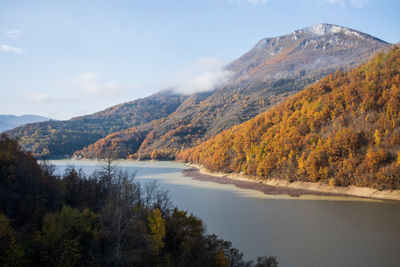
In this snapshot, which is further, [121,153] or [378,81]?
[121,153]

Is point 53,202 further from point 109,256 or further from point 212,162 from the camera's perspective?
point 212,162

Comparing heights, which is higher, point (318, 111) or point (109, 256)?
point (318, 111)

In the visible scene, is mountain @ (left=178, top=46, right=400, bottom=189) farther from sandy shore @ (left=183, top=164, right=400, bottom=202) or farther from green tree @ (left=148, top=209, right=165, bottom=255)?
green tree @ (left=148, top=209, right=165, bottom=255)

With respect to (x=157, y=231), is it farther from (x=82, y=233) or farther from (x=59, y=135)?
(x=59, y=135)

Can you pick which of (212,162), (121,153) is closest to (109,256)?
(212,162)

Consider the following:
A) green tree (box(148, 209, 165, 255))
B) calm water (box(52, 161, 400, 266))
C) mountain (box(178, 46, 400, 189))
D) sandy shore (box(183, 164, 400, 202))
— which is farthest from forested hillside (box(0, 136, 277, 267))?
mountain (box(178, 46, 400, 189))

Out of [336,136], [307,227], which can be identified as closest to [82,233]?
[307,227]

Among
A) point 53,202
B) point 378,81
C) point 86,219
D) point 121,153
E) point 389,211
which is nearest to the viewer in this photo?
point 86,219

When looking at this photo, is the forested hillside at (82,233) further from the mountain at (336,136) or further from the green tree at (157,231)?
the mountain at (336,136)
